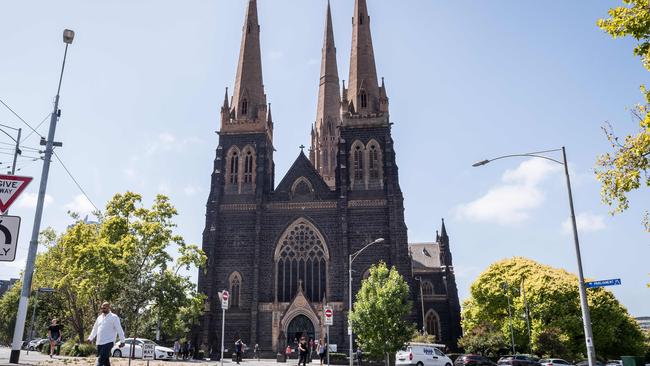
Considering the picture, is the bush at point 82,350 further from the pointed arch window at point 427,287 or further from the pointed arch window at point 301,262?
the pointed arch window at point 427,287

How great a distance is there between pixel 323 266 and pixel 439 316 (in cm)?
2141

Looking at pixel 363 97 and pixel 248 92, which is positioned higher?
pixel 248 92

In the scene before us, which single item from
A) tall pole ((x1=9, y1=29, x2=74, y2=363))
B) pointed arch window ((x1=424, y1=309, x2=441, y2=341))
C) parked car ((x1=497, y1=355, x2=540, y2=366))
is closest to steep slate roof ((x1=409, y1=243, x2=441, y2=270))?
pointed arch window ((x1=424, y1=309, x2=441, y2=341))

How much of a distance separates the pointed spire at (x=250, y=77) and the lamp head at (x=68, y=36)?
36074 mm

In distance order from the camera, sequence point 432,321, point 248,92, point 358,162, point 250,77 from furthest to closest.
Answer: point 432,321 < point 250,77 < point 248,92 < point 358,162

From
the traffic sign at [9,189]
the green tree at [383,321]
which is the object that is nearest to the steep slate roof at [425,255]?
the green tree at [383,321]

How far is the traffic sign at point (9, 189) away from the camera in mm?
8969

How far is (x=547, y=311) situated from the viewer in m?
47.4

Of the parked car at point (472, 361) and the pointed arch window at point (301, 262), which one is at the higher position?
the pointed arch window at point (301, 262)

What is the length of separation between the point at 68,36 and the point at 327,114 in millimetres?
52231

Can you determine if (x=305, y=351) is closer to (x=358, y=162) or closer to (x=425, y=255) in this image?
(x=358, y=162)

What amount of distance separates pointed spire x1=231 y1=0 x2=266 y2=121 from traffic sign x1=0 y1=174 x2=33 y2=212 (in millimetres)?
43231

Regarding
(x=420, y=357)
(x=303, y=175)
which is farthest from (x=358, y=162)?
(x=420, y=357)

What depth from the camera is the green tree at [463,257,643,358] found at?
4638cm
